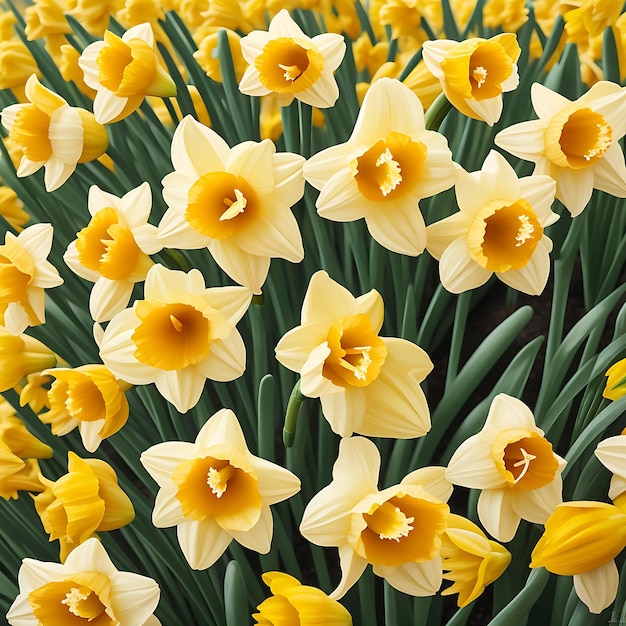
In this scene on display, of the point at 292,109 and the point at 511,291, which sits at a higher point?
the point at 292,109

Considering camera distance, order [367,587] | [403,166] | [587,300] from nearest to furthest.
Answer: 1. [403,166]
2. [367,587]
3. [587,300]

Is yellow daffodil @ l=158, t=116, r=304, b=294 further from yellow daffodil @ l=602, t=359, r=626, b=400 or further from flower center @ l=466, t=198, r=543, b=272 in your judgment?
yellow daffodil @ l=602, t=359, r=626, b=400

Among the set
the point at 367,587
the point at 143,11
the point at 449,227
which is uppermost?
the point at 143,11

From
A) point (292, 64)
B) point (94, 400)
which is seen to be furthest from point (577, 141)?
Result: point (94, 400)

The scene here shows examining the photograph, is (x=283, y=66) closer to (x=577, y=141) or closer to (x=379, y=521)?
(x=577, y=141)

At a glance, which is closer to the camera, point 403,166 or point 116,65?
point 403,166

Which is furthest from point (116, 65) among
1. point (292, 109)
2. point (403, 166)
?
point (403, 166)

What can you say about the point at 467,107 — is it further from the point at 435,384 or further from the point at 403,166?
the point at 435,384

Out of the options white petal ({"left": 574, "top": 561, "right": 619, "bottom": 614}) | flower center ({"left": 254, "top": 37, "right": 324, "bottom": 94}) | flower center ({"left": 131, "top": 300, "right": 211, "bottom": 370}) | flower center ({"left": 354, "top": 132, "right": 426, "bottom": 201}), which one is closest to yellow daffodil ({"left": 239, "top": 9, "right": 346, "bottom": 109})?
flower center ({"left": 254, "top": 37, "right": 324, "bottom": 94})
